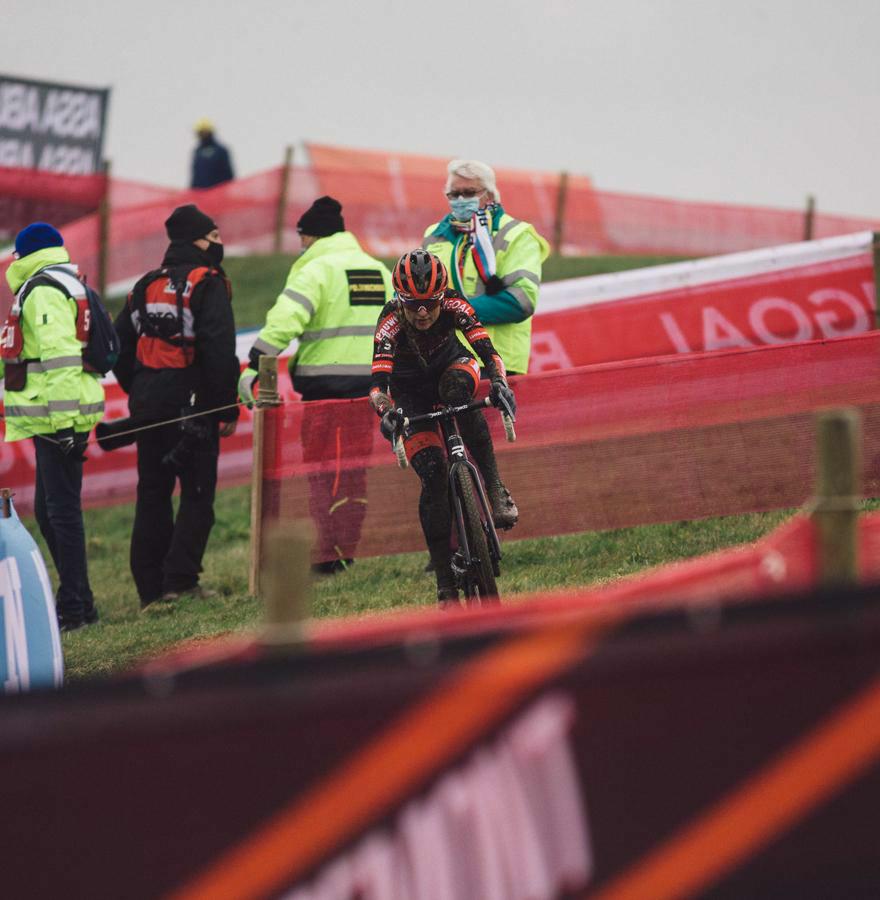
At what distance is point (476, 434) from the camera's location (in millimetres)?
7875

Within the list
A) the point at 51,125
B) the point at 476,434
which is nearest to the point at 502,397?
the point at 476,434

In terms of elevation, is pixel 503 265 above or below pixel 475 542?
above

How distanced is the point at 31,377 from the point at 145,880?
22.4 feet

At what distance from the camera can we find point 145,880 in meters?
3.17

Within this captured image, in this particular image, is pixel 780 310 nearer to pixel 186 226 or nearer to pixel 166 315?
pixel 186 226

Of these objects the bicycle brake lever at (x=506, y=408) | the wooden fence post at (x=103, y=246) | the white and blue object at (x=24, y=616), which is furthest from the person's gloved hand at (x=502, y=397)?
the wooden fence post at (x=103, y=246)

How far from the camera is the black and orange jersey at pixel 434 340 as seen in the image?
25.9ft

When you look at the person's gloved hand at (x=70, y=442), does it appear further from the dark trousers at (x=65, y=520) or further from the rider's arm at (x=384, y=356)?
the rider's arm at (x=384, y=356)

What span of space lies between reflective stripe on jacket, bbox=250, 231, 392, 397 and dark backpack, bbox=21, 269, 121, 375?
921 mm

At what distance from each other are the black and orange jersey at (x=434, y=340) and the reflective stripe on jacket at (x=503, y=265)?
3.17 ft

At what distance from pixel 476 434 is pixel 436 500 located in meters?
0.40

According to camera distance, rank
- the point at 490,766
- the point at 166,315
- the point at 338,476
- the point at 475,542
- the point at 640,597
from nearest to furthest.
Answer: the point at 490,766 → the point at 640,597 → the point at 475,542 → the point at 338,476 → the point at 166,315

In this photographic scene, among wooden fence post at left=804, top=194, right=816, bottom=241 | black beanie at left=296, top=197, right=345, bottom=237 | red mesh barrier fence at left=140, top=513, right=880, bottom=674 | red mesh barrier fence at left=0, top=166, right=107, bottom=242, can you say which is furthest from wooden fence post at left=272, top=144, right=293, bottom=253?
red mesh barrier fence at left=140, top=513, right=880, bottom=674

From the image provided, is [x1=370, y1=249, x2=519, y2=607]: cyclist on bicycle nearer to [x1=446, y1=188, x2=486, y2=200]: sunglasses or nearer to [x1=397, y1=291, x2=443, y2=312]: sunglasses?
[x1=397, y1=291, x2=443, y2=312]: sunglasses
